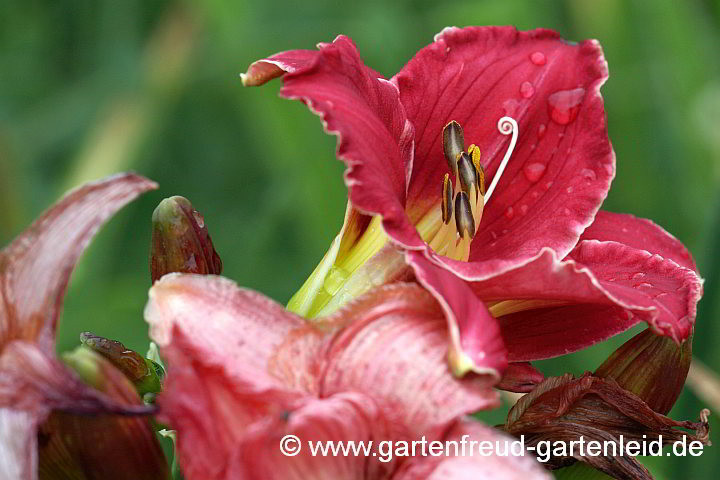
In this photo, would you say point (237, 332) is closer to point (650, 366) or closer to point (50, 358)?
point (50, 358)

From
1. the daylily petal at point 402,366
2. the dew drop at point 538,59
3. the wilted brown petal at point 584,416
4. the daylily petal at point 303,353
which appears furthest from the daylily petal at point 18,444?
the dew drop at point 538,59

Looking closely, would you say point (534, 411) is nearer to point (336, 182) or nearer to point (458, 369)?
point (458, 369)

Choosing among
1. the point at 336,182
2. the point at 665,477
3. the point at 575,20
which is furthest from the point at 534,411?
the point at 575,20

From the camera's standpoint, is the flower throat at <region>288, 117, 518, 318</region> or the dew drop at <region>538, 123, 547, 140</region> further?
the dew drop at <region>538, 123, 547, 140</region>

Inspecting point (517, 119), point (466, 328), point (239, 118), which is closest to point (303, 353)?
point (466, 328)

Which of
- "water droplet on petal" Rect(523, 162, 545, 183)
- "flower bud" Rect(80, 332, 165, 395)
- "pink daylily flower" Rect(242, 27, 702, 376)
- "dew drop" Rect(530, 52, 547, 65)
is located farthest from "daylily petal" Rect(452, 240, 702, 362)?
"flower bud" Rect(80, 332, 165, 395)

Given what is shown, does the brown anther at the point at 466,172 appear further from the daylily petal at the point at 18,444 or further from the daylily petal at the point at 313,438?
the daylily petal at the point at 18,444

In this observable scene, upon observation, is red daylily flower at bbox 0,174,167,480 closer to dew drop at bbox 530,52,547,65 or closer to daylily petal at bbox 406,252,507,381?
daylily petal at bbox 406,252,507,381
